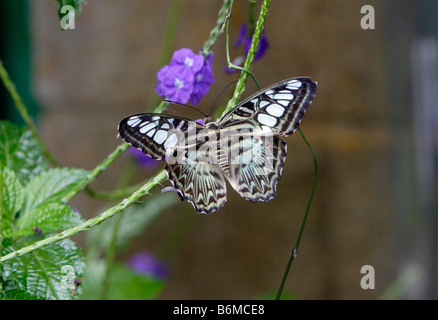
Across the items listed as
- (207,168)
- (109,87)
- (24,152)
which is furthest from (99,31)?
(207,168)

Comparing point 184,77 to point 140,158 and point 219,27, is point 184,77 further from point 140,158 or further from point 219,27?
point 140,158

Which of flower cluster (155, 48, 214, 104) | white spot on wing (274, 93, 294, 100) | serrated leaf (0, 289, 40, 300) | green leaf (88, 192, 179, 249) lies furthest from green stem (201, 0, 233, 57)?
green leaf (88, 192, 179, 249)

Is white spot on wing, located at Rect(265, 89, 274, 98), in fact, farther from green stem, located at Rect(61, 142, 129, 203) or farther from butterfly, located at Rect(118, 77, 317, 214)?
green stem, located at Rect(61, 142, 129, 203)

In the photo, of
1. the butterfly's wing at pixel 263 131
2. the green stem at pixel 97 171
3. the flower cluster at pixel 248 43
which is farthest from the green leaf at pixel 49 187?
the flower cluster at pixel 248 43

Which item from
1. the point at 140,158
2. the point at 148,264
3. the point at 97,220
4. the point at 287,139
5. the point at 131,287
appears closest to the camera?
the point at 97,220

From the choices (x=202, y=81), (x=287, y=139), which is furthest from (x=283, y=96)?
(x=287, y=139)

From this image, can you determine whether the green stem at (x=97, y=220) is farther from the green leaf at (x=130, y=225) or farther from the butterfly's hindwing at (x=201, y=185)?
the green leaf at (x=130, y=225)

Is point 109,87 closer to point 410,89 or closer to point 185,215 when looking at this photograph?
point 185,215
